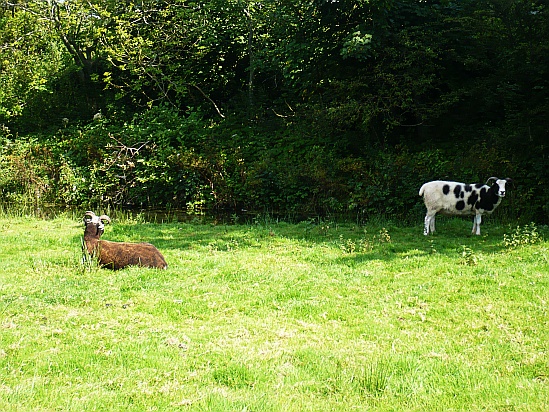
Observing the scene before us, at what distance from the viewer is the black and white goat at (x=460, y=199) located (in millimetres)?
12633

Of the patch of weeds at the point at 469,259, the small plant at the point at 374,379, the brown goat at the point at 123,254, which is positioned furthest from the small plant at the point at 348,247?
the small plant at the point at 374,379

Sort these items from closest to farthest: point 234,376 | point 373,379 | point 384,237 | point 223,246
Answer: point 373,379 < point 234,376 < point 223,246 < point 384,237

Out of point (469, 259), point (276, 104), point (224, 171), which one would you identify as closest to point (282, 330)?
point (469, 259)

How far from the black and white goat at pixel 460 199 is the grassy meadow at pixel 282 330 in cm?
191

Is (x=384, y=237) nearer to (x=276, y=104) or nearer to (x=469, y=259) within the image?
(x=469, y=259)

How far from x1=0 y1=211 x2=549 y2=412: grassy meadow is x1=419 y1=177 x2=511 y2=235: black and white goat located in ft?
6.27

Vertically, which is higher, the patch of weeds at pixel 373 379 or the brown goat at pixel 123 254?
the brown goat at pixel 123 254

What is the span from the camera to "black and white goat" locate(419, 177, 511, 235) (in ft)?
41.4

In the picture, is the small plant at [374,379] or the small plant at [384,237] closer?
the small plant at [374,379]

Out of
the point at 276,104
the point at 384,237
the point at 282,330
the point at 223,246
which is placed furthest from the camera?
the point at 276,104

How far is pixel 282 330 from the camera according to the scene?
246 inches

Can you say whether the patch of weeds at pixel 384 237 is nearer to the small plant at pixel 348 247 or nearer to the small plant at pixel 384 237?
the small plant at pixel 384 237

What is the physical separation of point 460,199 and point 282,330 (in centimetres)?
785

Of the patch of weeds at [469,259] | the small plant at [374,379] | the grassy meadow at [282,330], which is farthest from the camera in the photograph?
the patch of weeds at [469,259]
